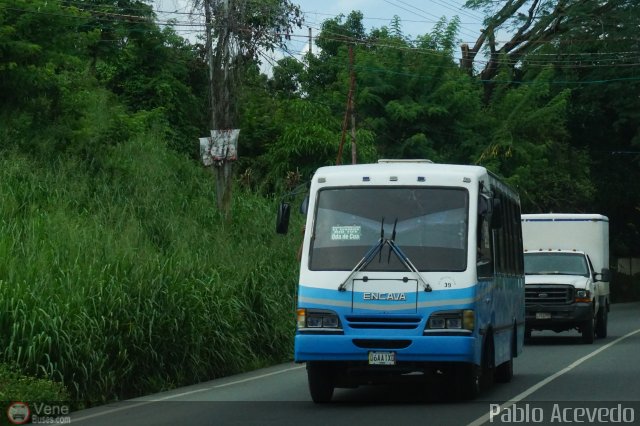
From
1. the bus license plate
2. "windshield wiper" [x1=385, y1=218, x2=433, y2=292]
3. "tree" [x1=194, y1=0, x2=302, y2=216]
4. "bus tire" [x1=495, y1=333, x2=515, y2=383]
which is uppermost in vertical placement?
"tree" [x1=194, y1=0, x2=302, y2=216]

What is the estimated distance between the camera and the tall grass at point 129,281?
48.6 ft

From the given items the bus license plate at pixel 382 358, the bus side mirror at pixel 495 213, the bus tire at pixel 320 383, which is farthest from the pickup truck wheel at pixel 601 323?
the bus license plate at pixel 382 358

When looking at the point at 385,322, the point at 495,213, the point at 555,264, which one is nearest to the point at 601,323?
the point at 555,264

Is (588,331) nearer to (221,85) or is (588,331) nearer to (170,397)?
(221,85)

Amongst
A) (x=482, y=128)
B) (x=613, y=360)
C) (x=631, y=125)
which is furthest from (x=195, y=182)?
(x=631, y=125)

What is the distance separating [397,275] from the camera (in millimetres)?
14320

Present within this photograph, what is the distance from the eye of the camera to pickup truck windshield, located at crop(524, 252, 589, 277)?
27719 mm

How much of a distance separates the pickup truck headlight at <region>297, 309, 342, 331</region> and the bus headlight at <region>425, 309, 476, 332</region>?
1.05 meters

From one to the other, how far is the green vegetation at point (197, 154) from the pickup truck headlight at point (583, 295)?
235 inches

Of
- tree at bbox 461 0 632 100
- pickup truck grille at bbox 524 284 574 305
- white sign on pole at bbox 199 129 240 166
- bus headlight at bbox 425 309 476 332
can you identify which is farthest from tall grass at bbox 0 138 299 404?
tree at bbox 461 0 632 100

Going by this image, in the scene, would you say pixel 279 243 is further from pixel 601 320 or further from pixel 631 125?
pixel 631 125

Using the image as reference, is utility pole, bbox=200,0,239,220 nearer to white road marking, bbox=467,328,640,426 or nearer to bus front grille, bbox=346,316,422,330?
white road marking, bbox=467,328,640,426

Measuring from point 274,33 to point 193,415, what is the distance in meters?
16.0

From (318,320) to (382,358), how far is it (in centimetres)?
87
